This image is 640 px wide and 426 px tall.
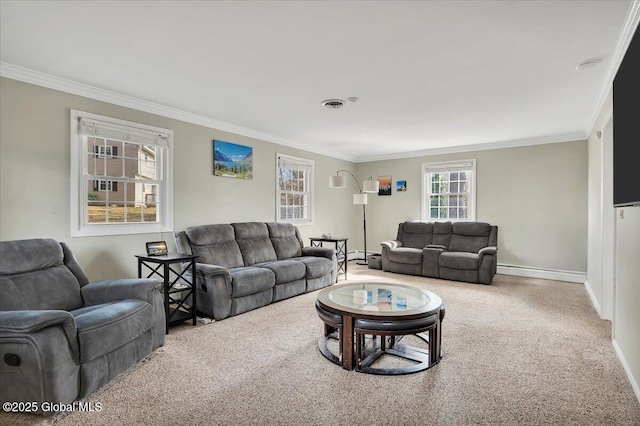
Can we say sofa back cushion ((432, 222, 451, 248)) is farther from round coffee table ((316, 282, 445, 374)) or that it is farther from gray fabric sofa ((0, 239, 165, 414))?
gray fabric sofa ((0, 239, 165, 414))

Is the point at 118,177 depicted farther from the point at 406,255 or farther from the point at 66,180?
the point at 406,255

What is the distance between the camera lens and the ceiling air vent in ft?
13.0

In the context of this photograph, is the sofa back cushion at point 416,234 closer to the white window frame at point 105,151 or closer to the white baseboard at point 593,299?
the white baseboard at point 593,299

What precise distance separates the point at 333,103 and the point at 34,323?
334cm

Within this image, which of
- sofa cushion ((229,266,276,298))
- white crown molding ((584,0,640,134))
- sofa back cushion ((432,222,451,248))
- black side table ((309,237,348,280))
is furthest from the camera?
sofa back cushion ((432,222,451,248))

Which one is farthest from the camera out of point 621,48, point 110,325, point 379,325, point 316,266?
point 316,266

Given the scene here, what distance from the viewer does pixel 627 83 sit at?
1854 millimetres

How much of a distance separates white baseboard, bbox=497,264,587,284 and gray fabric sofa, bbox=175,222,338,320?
3.28m

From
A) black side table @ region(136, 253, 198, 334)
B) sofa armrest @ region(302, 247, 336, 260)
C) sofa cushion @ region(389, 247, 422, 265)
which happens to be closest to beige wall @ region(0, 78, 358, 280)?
black side table @ region(136, 253, 198, 334)

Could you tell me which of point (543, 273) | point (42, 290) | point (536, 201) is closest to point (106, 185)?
point (42, 290)

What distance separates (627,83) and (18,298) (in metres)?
4.10

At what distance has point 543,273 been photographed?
594 centimetres

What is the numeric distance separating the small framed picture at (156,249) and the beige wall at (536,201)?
542 cm

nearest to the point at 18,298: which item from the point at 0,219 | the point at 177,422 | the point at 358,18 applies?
the point at 0,219
